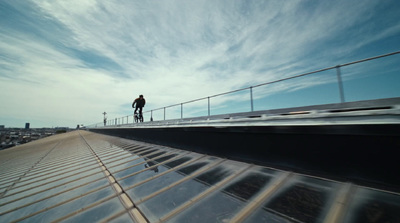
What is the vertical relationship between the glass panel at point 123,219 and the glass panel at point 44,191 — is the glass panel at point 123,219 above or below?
above

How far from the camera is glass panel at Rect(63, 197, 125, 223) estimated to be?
2473 millimetres

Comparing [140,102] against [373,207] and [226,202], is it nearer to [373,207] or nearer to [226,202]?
[226,202]

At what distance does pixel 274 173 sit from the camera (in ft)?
9.88

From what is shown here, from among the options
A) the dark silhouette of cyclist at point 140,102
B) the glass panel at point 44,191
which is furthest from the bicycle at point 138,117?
the glass panel at point 44,191

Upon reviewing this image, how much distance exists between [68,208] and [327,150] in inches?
173

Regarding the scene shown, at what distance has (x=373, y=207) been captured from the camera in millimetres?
1812

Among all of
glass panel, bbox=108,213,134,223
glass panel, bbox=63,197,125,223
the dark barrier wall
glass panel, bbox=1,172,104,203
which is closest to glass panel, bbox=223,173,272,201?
the dark barrier wall

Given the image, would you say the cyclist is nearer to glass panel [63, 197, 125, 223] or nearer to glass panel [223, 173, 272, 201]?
glass panel [63, 197, 125, 223]

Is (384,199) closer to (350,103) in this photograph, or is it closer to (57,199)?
(57,199)

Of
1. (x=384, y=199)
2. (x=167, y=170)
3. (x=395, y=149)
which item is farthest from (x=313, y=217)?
(x=167, y=170)

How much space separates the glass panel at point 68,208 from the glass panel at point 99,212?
1.06 ft

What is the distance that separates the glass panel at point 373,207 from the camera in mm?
1672

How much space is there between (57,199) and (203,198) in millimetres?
3192

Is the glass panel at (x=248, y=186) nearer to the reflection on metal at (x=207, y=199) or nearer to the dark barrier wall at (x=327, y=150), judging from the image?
the reflection on metal at (x=207, y=199)
